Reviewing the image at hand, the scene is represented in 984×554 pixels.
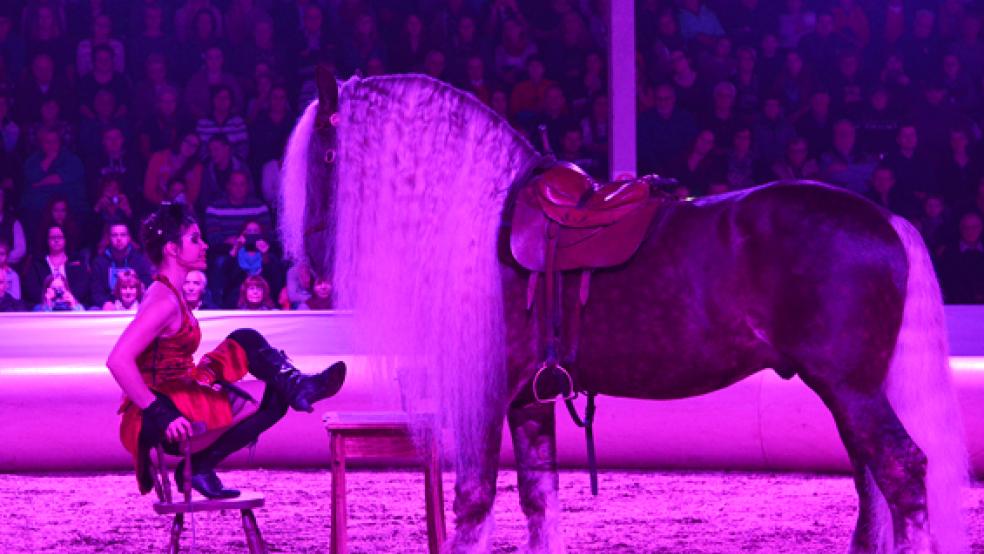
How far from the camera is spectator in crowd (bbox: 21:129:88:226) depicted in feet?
31.0

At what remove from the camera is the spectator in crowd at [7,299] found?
26.6 feet

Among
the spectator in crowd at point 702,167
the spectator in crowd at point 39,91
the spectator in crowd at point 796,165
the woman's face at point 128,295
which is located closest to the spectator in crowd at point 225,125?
the spectator in crowd at point 39,91

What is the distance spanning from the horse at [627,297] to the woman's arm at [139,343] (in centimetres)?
48

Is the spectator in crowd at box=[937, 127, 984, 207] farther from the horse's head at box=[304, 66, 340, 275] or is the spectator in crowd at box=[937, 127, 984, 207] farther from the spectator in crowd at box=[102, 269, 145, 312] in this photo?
the horse's head at box=[304, 66, 340, 275]

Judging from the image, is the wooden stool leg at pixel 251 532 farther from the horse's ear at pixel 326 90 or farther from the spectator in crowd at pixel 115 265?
the spectator in crowd at pixel 115 265

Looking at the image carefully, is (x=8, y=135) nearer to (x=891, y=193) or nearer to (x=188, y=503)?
(x=891, y=193)

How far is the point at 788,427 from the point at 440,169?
3143 mm

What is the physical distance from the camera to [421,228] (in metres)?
4.25

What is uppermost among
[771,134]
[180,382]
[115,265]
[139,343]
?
[771,134]

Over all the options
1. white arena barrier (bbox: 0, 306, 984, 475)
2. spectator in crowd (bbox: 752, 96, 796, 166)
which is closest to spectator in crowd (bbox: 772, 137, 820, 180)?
spectator in crowd (bbox: 752, 96, 796, 166)

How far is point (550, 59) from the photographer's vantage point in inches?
407

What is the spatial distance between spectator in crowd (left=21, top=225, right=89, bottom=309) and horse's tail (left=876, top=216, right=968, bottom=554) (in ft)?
18.2

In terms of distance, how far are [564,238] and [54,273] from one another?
16.7 ft

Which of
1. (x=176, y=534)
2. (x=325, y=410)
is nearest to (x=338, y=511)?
(x=176, y=534)
